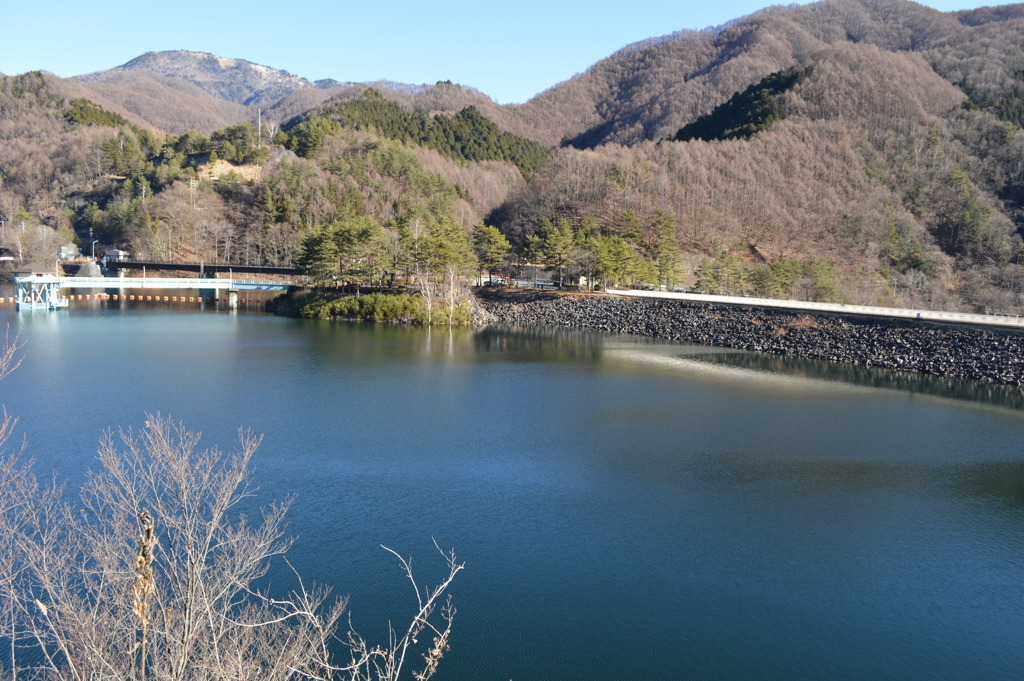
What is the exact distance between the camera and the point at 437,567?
1065 cm

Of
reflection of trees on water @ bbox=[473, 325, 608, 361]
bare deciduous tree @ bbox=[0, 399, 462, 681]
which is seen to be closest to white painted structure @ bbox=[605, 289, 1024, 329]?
reflection of trees on water @ bbox=[473, 325, 608, 361]

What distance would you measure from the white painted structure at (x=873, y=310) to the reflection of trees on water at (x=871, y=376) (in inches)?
153

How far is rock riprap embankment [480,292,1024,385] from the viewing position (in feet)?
89.9

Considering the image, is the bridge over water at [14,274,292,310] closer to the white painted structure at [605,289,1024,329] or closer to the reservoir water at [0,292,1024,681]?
the reservoir water at [0,292,1024,681]

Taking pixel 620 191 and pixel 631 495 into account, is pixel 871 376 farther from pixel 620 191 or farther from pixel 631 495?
pixel 620 191

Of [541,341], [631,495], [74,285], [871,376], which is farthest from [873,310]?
[74,285]

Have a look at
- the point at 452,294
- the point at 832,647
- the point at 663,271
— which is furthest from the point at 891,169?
the point at 832,647

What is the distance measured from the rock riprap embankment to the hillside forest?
4069 millimetres

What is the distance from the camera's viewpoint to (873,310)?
33.6 m

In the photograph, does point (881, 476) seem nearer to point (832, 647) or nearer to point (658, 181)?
point (832, 647)

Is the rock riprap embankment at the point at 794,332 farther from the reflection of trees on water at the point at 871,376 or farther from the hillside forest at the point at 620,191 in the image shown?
the hillside forest at the point at 620,191

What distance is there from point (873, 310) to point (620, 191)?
32353 mm

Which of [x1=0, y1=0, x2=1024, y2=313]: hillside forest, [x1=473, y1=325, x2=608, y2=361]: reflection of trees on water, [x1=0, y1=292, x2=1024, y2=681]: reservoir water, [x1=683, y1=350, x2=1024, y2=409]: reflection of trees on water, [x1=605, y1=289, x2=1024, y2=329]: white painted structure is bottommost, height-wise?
[x1=0, y1=292, x2=1024, y2=681]: reservoir water

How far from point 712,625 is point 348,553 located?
5.71 metres
